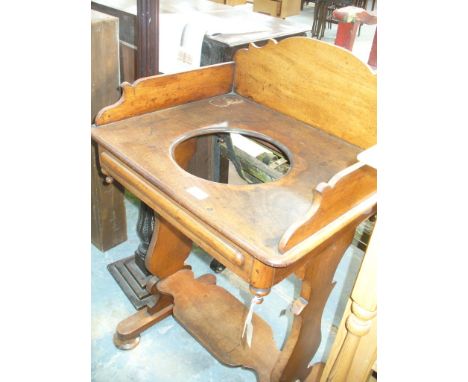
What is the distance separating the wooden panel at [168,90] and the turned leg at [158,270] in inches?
16.9

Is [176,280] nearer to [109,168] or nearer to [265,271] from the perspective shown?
[109,168]

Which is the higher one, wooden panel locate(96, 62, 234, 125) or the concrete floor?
wooden panel locate(96, 62, 234, 125)

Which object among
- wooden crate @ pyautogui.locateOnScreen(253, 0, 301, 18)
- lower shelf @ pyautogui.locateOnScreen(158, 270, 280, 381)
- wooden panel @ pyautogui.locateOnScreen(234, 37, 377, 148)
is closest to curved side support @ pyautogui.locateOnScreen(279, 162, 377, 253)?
wooden panel @ pyautogui.locateOnScreen(234, 37, 377, 148)

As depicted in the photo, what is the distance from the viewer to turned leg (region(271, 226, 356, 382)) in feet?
3.58

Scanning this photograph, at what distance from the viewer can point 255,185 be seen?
1023 mm

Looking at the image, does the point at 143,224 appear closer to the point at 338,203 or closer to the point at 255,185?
the point at 255,185

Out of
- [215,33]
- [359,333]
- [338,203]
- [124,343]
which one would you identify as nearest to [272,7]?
[215,33]

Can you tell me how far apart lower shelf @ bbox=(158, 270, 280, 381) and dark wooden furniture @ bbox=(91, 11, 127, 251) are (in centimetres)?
48

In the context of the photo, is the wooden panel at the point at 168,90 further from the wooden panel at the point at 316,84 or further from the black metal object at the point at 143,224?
the black metal object at the point at 143,224

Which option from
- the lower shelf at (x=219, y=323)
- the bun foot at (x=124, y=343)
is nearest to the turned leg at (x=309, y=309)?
the lower shelf at (x=219, y=323)

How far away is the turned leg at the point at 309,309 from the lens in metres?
1.09

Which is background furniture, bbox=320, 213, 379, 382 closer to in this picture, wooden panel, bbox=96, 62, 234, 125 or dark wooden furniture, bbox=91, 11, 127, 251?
wooden panel, bbox=96, 62, 234, 125
